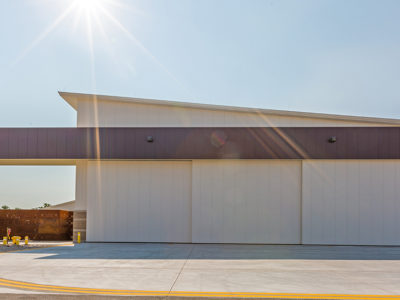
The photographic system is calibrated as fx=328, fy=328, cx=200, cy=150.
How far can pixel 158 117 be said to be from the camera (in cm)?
1866

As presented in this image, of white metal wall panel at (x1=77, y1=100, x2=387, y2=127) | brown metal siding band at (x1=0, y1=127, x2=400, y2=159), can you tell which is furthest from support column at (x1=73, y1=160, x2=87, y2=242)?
white metal wall panel at (x1=77, y1=100, x2=387, y2=127)

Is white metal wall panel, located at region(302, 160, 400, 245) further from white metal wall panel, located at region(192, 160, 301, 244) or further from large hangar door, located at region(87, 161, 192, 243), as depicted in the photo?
large hangar door, located at region(87, 161, 192, 243)

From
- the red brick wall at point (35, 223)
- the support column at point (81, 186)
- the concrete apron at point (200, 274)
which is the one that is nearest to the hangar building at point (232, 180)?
the support column at point (81, 186)

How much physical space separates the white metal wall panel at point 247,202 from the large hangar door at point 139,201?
80 cm

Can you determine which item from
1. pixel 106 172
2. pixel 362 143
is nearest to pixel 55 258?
pixel 106 172

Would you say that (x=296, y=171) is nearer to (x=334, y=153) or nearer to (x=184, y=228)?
(x=334, y=153)

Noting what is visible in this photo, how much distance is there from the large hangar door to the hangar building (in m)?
0.05

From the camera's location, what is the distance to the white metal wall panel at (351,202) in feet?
54.7

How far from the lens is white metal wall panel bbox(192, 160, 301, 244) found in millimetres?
16891

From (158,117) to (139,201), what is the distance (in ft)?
15.8

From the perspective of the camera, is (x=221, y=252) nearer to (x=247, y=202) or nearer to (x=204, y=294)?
(x=247, y=202)

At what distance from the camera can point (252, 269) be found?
1005 centimetres

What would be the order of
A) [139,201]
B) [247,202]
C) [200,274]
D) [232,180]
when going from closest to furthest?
[200,274]
[247,202]
[232,180]
[139,201]

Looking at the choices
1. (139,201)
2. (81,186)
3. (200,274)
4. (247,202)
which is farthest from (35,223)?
(200,274)
